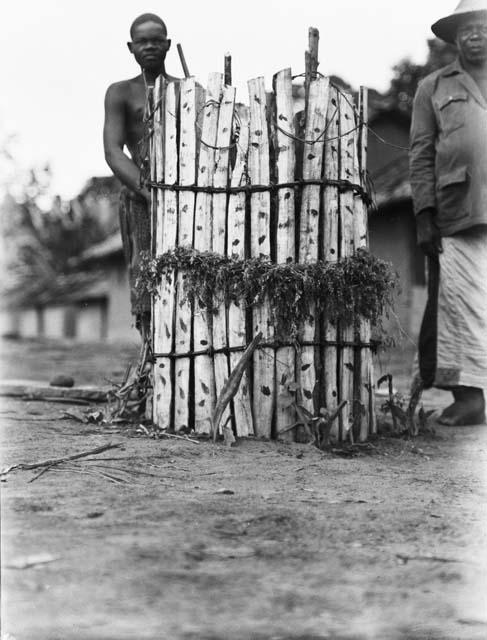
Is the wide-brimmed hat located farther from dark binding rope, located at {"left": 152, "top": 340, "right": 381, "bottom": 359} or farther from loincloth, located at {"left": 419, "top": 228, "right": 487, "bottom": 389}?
dark binding rope, located at {"left": 152, "top": 340, "right": 381, "bottom": 359}

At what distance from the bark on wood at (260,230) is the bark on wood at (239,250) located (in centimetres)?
4

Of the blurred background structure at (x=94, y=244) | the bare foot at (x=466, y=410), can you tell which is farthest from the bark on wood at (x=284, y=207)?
the blurred background structure at (x=94, y=244)

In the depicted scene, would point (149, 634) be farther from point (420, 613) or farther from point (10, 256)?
point (10, 256)

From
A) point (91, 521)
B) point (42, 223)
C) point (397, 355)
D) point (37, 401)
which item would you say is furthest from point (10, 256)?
point (91, 521)

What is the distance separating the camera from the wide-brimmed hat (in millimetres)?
5539

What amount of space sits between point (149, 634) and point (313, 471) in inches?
72.4

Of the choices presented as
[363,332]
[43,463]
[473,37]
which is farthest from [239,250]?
[473,37]

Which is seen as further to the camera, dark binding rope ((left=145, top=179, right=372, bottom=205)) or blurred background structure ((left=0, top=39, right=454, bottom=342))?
blurred background structure ((left=0, top=39, right=454, bottom=342))

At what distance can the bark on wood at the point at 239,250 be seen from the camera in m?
4.27

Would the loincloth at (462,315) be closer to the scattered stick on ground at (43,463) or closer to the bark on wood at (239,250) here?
the bark on wood at (239,250)

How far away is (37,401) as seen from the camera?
582 centimetres

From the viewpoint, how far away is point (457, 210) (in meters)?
5.48

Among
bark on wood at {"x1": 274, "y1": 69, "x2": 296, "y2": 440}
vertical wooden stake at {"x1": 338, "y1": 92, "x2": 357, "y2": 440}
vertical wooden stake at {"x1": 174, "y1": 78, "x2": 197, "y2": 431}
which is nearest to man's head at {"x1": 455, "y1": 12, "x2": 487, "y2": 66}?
vertical wooden stake at {"x1": 338, "y1": 92, "x2": 357, "y2": 440}

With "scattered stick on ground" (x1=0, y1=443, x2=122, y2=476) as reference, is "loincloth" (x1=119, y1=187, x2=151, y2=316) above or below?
above
